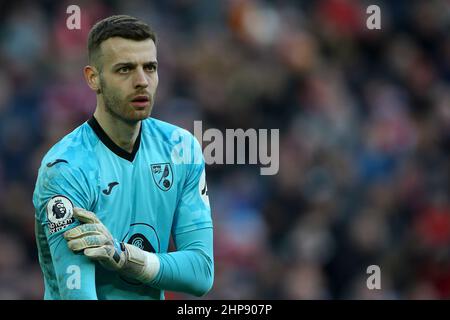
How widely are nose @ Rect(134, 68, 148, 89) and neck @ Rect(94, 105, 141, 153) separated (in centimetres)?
24

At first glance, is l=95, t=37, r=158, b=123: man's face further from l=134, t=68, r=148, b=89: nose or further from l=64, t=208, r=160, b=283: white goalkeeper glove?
l=64, t=208, r=160, b=283: white goalkeeper glove

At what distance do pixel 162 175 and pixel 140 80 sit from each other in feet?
1.74

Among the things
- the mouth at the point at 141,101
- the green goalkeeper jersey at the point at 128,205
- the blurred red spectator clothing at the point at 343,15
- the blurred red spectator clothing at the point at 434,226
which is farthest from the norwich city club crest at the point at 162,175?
the blurred red spectator clothing at the point at 343,15

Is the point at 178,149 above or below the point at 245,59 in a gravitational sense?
below

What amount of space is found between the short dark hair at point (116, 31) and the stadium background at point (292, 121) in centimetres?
472

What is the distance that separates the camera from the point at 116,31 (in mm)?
5383

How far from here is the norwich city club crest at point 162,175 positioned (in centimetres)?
562

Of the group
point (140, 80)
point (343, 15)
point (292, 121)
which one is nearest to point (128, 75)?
point (140, 80)

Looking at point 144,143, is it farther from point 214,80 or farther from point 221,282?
point 214,80

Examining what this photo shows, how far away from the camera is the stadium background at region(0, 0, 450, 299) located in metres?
10.9

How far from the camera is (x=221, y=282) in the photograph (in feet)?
34.6
